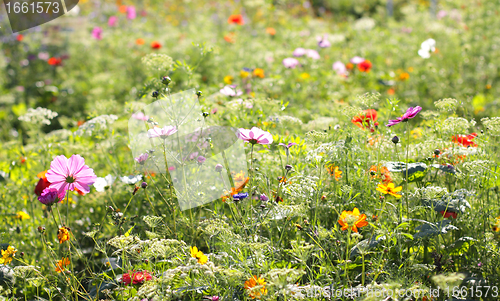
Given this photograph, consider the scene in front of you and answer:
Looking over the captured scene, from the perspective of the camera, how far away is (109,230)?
2256mm

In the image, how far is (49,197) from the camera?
5.29ft

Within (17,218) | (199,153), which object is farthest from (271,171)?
(17,218)

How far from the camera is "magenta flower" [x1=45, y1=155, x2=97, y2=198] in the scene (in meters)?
1.57

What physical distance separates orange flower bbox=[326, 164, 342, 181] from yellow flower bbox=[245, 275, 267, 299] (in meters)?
0.67

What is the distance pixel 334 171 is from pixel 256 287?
2.70ft

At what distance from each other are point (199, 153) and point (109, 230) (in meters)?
0.77

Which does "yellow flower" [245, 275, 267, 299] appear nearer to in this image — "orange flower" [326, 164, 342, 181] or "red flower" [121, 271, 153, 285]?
"red flower" [121, 271, 153, 285]

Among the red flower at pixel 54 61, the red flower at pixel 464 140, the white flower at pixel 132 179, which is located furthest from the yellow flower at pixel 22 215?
the red flower at pixel 54 61

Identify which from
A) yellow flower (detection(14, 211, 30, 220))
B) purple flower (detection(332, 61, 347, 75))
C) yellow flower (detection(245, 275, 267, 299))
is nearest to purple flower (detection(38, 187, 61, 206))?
yellow flower (detection(14, 211, 30, 220))

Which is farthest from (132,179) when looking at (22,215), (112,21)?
(112,21)

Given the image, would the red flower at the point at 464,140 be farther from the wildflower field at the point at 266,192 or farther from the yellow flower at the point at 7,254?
the yellow flower at the point at 7,254

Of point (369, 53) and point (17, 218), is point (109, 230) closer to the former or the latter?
point (17, 218)

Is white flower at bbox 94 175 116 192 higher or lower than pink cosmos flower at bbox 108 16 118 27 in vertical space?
higher

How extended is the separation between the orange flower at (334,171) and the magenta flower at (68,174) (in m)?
1.14
